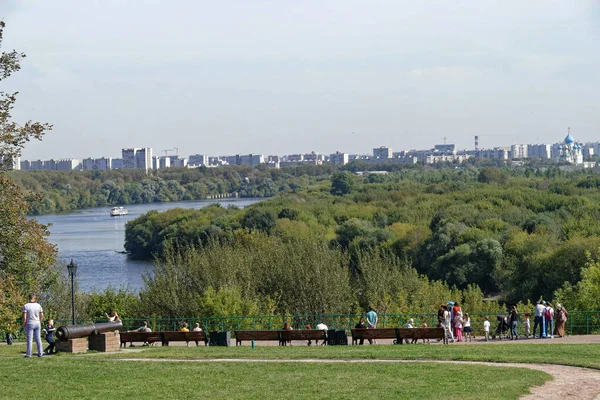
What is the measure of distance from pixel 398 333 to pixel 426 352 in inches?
149

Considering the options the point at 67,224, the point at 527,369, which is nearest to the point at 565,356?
the point at 527,369

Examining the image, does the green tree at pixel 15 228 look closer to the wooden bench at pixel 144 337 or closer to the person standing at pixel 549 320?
the wooden bench at pixel 144 337

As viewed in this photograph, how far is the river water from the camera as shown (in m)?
84.4

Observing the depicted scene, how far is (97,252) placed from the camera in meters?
116

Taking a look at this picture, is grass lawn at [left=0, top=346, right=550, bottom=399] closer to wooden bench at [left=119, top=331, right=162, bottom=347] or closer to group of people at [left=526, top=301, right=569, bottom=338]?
wooden bench at [left=119, top=331, right=162, bottom=347]

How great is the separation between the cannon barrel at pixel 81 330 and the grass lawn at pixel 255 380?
5.31 ft

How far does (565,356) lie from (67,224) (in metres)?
153

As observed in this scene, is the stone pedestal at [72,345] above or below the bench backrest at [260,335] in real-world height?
above

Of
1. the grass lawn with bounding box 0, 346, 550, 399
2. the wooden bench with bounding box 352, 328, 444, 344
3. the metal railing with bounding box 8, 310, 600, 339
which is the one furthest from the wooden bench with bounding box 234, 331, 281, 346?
the grass lawn with bounding box 0, 346, 550, 399

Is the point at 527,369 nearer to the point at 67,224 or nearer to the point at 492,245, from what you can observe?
the point at 492,245

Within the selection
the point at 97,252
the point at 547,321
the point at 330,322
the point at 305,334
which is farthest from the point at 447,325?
the point at 97,252

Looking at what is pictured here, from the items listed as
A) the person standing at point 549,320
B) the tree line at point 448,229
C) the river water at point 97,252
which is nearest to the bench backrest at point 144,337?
the person standing at point 549,320

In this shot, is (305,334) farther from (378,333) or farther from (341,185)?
(341,185)

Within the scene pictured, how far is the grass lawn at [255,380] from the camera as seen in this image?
1669 cm
